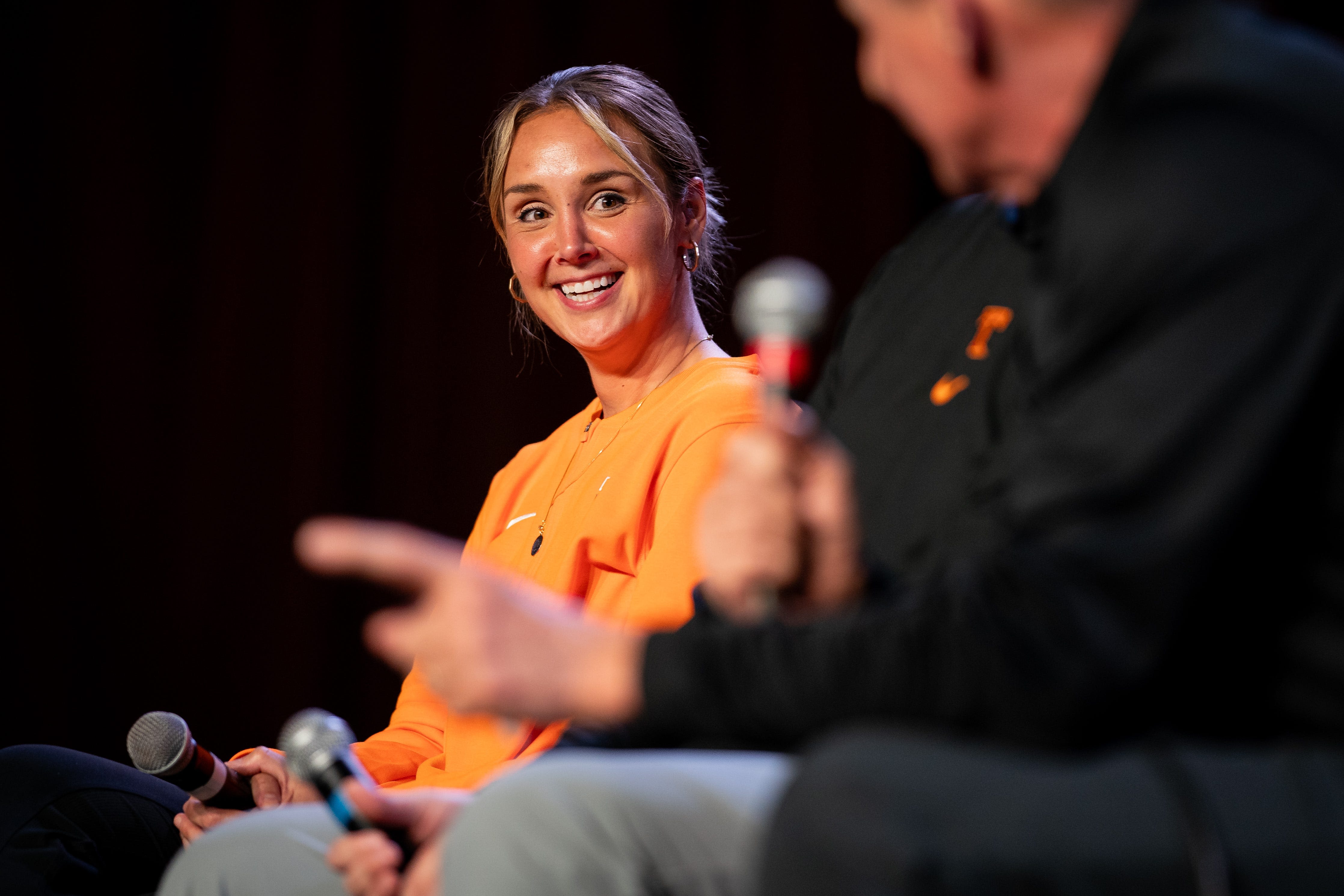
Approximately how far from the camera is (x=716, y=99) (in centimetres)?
245

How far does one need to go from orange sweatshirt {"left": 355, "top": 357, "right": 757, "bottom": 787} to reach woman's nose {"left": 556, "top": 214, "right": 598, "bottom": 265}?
22 centimetres

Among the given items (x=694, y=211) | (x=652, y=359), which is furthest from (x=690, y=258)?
(x=652, y=359)

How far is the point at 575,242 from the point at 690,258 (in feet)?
0.64

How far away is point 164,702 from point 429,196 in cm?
122

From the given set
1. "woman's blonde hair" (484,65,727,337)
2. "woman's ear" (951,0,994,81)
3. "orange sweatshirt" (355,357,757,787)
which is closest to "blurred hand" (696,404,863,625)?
"woman's ear" (951,0,994,81)

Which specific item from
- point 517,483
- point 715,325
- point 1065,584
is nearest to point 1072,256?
point 1065,584

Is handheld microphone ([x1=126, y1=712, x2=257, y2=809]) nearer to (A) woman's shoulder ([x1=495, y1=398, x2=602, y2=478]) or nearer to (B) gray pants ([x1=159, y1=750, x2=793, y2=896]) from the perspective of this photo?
(A) woman's shoulder ([x1=495, y1=398, x2=602, y2=478])

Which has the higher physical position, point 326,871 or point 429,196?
point 429,196

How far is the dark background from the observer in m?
2.57

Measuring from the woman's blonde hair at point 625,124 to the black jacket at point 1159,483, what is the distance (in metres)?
1.08

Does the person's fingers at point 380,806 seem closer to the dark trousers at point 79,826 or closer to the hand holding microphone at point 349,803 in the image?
the hand holding microphone at point 349,803

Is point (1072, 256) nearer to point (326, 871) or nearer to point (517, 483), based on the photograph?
point (326, 871)

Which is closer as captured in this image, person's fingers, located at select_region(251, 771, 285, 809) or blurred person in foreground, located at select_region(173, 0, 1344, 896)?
blurred person in foreground, located at select_region(173, 0, 1344, 896)

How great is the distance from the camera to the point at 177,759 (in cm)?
133
